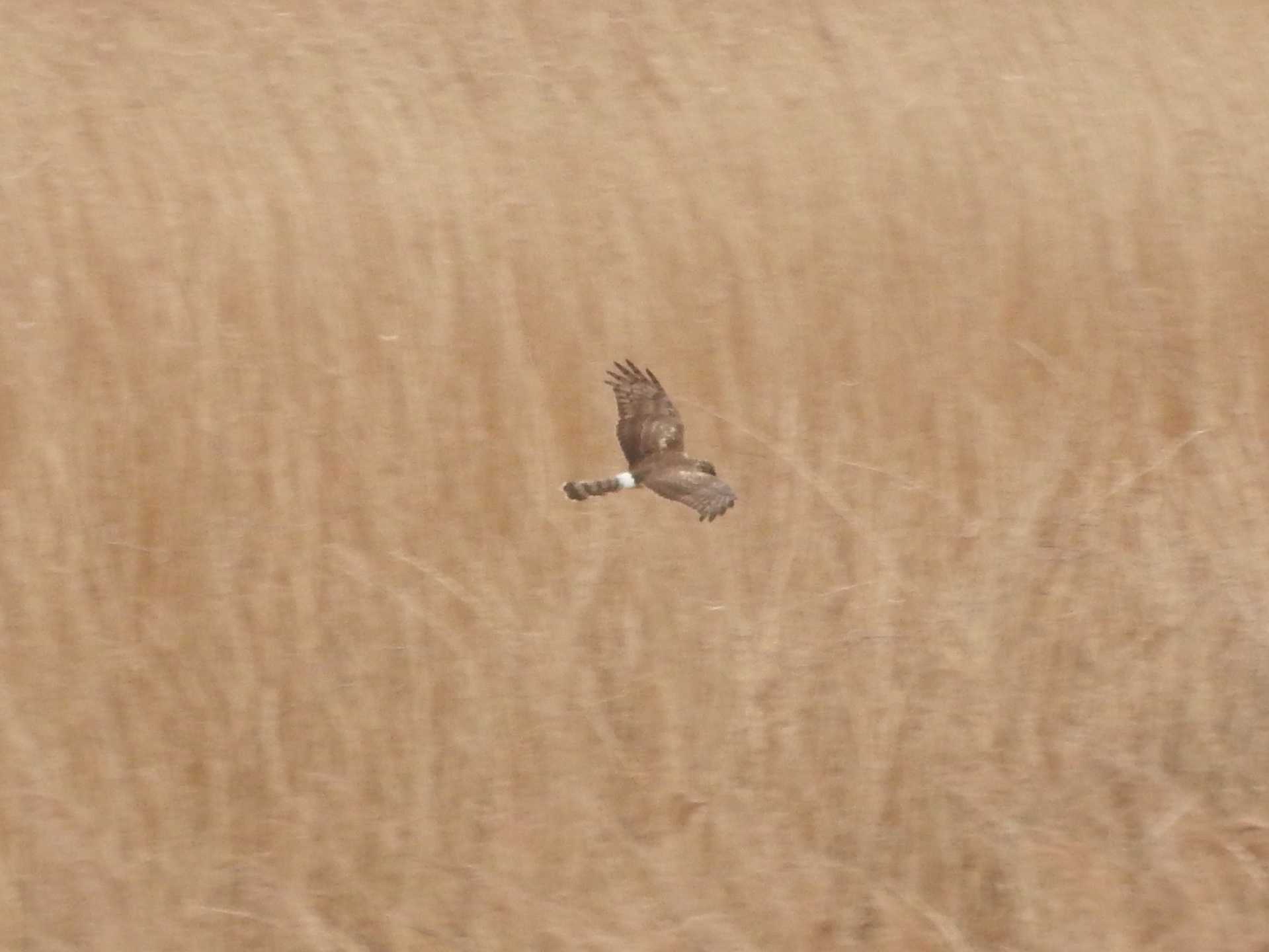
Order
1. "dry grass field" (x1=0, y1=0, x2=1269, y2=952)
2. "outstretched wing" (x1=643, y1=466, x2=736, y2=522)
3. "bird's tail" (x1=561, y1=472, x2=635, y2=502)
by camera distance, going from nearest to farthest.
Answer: "outstretched wing" (x1=643, y1=466, x2=736, y2=522), "bird's tail" (x1=561, y1=472, x2=635, y2=502), "dry grass field" (x1=0, y1=0, x2=1269, y2=952)

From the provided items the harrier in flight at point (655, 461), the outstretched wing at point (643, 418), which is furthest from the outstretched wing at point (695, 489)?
the outstretched wing at point (643, 418)

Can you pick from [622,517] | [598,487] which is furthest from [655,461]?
[622,517]

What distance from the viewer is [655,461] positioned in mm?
2812

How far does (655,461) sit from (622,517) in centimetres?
39

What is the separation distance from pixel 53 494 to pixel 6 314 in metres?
0.60

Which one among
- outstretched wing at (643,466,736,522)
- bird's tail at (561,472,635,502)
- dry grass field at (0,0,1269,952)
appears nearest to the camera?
outstretched wing at (643,466,736,522)

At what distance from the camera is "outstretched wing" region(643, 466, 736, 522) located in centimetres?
259

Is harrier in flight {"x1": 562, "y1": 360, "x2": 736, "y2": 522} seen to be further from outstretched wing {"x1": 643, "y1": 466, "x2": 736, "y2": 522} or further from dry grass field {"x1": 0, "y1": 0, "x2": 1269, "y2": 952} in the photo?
dry grass field {"x1": 0, "y1": 0, "x2": 1269, "y2": 952}

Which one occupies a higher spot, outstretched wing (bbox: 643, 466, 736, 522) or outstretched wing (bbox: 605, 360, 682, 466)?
outstretched wing (bbox: 605, 360, 682, 466)

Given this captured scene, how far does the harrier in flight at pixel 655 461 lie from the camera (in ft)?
8.57

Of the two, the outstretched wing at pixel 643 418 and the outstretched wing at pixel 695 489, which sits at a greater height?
the outstretched wing at pixel 643 418

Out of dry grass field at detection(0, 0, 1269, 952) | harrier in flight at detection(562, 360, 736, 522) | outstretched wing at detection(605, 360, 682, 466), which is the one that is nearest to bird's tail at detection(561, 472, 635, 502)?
harrier in flight at detection(562, 360, 736, 522)

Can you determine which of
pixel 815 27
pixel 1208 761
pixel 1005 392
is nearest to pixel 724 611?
pixel 1208 761

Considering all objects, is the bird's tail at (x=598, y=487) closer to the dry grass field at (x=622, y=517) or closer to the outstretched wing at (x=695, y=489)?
the outstretched wing at (x=695, y=489)
